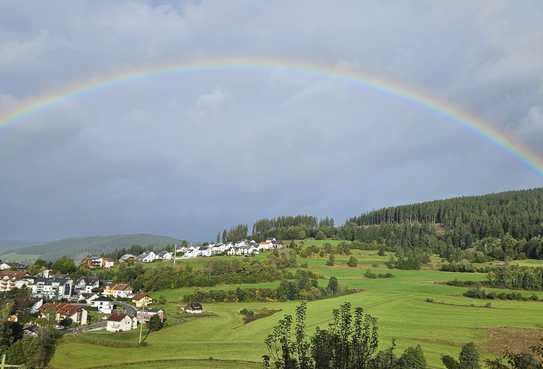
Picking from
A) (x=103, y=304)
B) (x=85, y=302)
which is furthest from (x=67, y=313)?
(x=85, y=302)

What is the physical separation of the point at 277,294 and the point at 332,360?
71786 millimetres

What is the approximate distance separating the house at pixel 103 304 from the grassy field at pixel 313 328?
994 cm

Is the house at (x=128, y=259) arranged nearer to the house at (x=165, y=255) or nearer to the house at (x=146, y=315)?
the house at (x=165, y=255)

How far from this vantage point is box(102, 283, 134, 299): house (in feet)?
308

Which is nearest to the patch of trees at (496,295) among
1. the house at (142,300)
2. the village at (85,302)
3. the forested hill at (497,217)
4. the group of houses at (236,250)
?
the village at (85,302)

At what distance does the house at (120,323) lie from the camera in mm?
60634

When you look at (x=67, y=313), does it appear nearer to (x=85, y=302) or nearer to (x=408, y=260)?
(x=85, y=302)

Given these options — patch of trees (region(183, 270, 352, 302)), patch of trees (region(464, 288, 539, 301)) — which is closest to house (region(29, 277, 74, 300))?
patch of trees (region(183, 270, 352, 302))

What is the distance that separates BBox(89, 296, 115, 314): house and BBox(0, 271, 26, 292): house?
28.1 meters

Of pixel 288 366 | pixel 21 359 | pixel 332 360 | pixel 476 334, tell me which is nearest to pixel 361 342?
pixel 332 360

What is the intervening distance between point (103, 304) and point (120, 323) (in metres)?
24.3

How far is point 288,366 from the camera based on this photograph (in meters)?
14.8

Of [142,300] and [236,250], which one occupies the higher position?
[236,250]

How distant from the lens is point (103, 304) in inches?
3278
